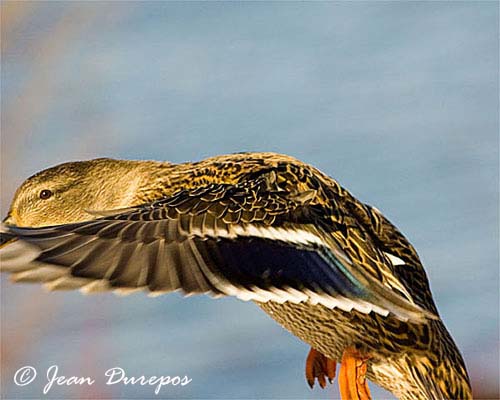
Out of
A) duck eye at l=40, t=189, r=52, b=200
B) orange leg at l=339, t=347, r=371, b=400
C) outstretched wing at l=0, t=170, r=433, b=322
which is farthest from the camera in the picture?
duck eye at l=40, t=189, r=52, b=200

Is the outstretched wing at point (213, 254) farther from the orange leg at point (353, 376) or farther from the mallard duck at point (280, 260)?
the orange leg at point (353, 376)

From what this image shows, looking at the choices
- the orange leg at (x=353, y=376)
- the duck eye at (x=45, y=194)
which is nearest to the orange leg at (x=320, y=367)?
the orange leg at (x=353, y=376)

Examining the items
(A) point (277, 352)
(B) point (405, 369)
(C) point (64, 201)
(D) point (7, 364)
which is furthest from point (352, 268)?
(A) point (277, 352)

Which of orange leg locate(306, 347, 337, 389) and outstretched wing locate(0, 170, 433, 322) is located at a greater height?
outstretched wing locate(0, 170, 433, 322)

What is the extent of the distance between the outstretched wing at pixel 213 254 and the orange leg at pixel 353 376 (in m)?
0.23

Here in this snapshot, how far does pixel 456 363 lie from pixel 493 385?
1.05 m

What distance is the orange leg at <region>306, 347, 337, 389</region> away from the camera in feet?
9.43

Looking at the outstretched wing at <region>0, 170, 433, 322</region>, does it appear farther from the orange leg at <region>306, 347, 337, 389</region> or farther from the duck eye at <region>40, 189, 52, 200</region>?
the duck eye at <region>40, 189, 52, 200</region>

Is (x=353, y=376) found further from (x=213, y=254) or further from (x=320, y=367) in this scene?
(x=213, y=254)

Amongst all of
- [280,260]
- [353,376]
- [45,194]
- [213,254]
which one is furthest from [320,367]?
[45,194]

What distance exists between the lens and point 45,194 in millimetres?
3238

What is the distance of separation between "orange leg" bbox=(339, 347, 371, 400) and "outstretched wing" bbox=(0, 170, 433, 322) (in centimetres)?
A: 23

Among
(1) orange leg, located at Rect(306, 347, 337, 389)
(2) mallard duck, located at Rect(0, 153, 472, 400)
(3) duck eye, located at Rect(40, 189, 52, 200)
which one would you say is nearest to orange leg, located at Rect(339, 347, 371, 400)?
(2) mallard duck, located at Rect(0, 153, 472, 400)

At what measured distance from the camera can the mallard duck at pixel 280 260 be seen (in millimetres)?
2205
